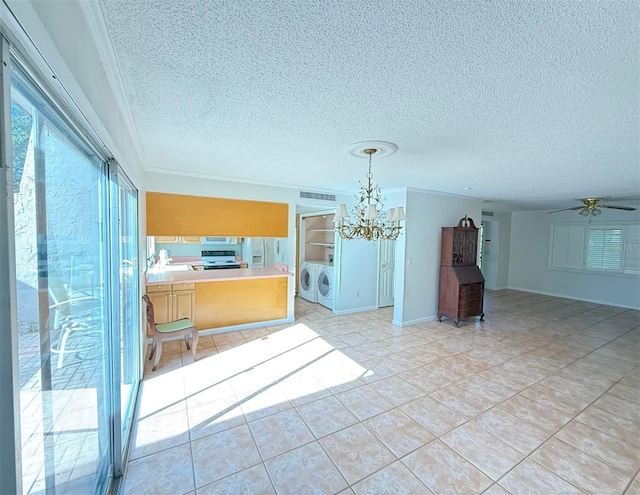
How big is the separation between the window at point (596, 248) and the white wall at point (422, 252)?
13.3 feet

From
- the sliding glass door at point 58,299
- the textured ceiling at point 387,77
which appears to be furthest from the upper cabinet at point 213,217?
the sliding glass door at point 58,299

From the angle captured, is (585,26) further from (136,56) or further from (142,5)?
(136,56)

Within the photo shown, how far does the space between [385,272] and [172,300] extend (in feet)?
12.9

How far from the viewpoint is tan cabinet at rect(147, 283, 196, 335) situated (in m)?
3.53

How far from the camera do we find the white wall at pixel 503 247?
7.76m

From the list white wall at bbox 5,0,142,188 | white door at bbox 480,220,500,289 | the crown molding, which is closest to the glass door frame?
white wall at bbox 5,0,142,188

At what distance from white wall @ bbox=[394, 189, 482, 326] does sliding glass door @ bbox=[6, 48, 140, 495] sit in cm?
→ 389

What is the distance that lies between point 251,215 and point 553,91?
11.9 ft

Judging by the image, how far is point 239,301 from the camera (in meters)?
4.18

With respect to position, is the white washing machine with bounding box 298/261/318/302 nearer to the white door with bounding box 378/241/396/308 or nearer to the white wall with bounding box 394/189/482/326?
the white door with bounding box 378/241/396/308

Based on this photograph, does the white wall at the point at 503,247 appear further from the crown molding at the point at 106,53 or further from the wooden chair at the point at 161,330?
the crown molding at the point at 106,53

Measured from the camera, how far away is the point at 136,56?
4.38 ft

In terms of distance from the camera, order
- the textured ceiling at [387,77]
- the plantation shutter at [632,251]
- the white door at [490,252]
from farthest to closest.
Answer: the white door at [490,252] → the plantation shutter at [632,251] → the textured ceiling at [387,77]

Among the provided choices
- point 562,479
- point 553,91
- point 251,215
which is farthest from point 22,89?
point 251,215
